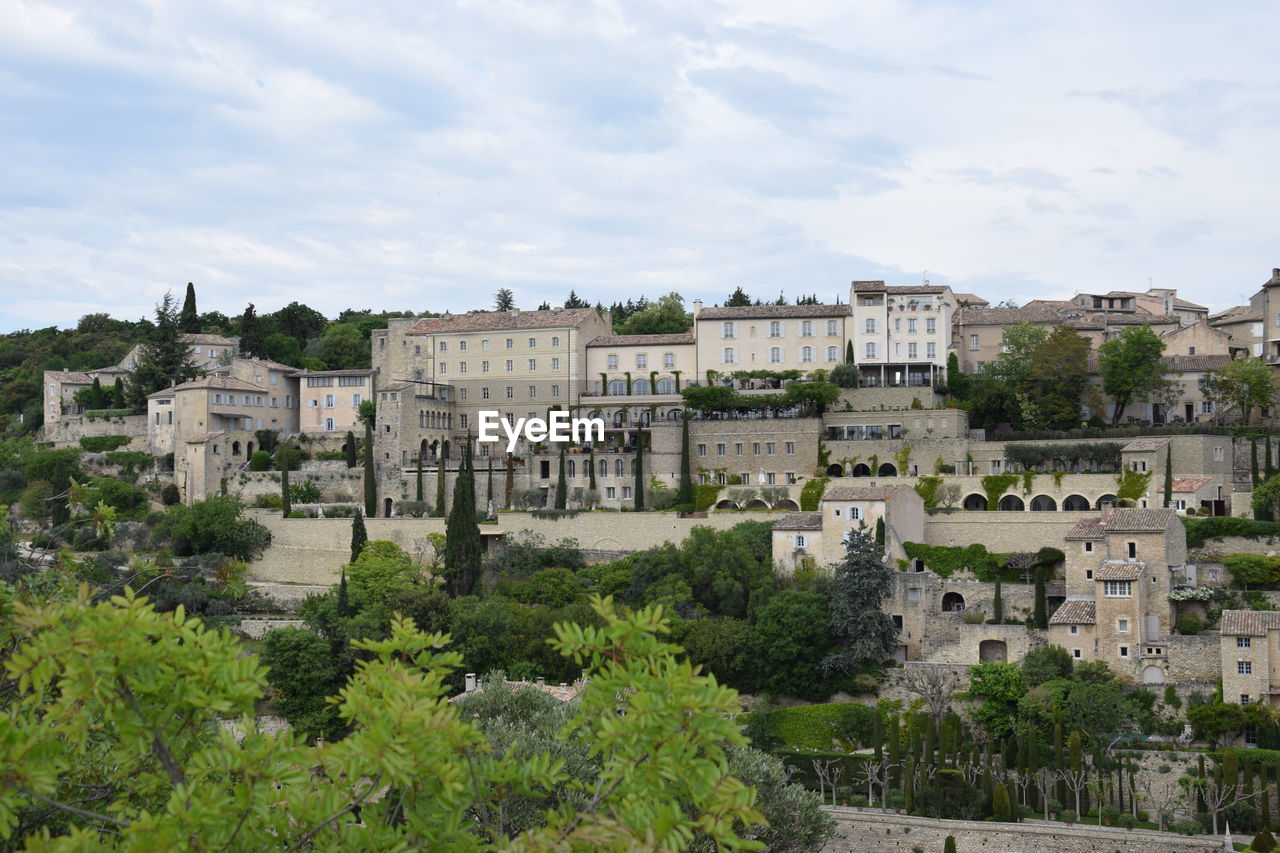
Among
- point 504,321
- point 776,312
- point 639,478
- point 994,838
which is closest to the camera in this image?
point 994,838

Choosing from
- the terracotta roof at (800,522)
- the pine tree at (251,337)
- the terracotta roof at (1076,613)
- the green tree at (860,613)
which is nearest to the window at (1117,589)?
the terracotta roof at (1076,613)

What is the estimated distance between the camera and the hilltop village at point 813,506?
41375 millimetres

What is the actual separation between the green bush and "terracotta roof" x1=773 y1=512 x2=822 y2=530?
40.7m

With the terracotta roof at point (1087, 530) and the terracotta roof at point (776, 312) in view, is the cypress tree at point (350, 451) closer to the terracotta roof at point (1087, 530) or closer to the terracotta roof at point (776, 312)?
the terracotta roof at point (776, 312)

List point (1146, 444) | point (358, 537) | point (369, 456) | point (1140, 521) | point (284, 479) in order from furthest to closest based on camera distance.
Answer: point (369, 456) → point (284, 479) → point (358, 537) → point (1146, 444) → point (1140, 521)

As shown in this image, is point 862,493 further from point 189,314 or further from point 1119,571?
point 189,314

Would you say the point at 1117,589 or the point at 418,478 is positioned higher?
the point at 418,478

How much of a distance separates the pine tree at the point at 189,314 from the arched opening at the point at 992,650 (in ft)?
180

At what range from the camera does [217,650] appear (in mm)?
10586

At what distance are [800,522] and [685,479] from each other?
9984 mm

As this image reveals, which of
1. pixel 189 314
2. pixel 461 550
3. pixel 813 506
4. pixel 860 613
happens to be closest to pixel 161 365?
pixel 189 314

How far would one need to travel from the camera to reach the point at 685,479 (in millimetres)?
60969

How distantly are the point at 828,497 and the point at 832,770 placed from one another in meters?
13.4

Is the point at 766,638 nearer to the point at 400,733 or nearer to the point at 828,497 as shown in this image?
the point at 828,497
